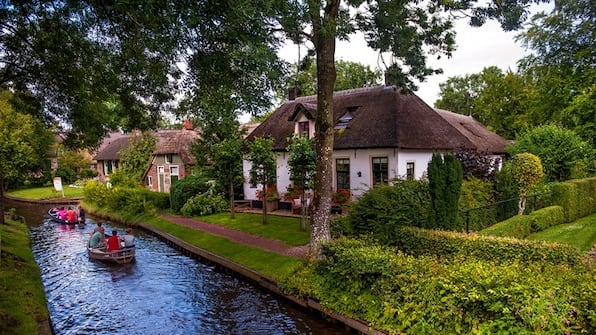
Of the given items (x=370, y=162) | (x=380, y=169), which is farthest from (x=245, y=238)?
(x=380, y=169)

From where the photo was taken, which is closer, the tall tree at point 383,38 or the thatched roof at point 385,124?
the tall tree at point 383,38

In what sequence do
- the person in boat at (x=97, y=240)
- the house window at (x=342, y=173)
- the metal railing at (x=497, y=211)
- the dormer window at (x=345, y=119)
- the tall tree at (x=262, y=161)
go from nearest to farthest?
the metal railing at (x=497, y=211)
the person in boat at (x=97, y=240)
the tall tree at (x=262, y=161)
the house window at (x=342, y=173)
the dormer window at (x=345, y=119)

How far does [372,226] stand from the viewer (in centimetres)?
1273

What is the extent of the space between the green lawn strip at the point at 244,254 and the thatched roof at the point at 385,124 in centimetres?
590

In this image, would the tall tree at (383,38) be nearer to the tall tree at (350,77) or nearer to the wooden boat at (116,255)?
the wooden boat at (116,255)

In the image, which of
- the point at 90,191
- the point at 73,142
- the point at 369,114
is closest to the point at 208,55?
the point at 73,142

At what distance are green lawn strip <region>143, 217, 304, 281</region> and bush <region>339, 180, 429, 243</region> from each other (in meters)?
2.48

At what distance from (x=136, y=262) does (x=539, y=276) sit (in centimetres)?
1536

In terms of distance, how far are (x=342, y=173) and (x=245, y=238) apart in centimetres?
722

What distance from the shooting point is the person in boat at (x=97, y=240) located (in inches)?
697

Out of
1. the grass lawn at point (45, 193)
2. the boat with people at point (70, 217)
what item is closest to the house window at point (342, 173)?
the boat with people at point (70, 217)

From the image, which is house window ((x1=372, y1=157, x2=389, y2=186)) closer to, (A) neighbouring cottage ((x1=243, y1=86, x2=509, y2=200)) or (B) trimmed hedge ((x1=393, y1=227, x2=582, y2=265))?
(A) neighbouring cottage ((x1=243, y1=86, x2=509, y2=200))

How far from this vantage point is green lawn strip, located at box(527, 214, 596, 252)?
1341 centimetres

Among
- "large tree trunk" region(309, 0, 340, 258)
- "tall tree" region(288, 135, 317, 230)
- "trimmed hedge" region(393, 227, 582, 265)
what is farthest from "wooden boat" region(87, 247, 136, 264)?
"trimmed hedge" region(393, 227, 582, 265)
